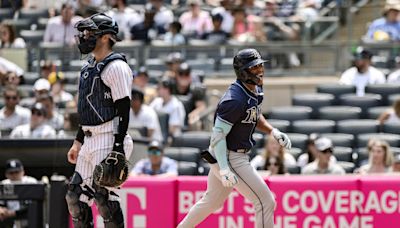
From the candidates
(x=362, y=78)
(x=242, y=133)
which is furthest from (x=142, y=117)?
(x=242, y=133)

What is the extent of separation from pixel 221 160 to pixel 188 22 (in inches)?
354

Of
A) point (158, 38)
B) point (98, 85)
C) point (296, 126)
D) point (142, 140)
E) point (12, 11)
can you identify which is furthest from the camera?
point (12, 11)

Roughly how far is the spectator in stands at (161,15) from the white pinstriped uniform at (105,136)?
353 inches

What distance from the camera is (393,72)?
15.4 m

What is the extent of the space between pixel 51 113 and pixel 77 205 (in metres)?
5.70

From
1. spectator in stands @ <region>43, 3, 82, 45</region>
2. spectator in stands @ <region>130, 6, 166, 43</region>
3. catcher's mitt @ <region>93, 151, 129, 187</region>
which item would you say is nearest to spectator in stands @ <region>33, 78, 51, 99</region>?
spectator in stands @ <region>43, 3, 82, 45</region>

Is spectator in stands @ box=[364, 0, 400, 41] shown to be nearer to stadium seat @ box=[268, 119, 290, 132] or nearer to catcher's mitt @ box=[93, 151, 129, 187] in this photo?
stadium seat @ box=[268, 119, 290, 132]

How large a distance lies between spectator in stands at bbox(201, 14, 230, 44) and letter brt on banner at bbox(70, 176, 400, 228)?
6.57 meters

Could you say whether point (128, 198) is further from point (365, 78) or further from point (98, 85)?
point (365, 78)

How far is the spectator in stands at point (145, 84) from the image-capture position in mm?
14562

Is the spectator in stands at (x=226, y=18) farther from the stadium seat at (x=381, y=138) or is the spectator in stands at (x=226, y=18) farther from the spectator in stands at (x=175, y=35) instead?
the stadium seat at (x=381, y=138)

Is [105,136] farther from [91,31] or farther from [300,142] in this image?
[300,142]

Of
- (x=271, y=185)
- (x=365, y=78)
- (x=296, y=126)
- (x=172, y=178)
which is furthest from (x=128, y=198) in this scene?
(x=365, y=78)

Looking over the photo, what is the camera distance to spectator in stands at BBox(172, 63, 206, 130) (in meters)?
14.7
